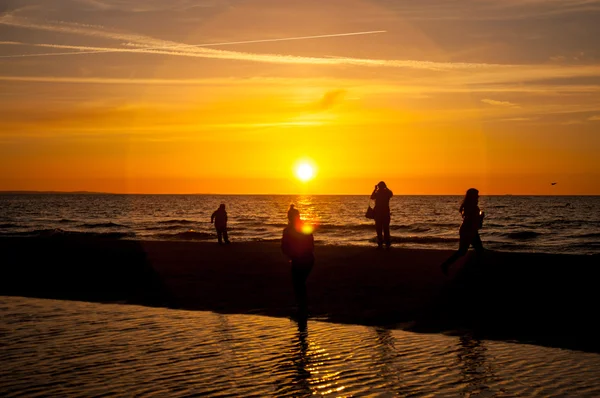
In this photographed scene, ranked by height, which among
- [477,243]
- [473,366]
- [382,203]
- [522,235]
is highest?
[382,203]

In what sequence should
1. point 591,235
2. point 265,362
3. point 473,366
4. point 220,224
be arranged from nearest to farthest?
point 473,366 → point 265,362 → point 220,224 → point 591,235

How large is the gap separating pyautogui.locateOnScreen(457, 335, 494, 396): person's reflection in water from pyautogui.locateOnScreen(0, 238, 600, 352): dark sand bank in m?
0.72

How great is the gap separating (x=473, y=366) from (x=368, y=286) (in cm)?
698

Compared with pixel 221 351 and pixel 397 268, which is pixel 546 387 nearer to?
pixel 221 351

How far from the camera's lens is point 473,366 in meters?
9.00

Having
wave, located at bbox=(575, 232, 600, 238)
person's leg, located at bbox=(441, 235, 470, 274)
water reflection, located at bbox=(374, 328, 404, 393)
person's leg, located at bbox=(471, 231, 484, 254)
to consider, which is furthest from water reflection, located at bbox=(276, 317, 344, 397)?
wave, located at bbox=(575, 232, 600, 238)

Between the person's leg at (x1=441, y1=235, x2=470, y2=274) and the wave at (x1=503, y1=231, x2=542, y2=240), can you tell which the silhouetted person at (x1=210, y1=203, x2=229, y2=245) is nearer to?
the person's leg at (x1=441, y1=235, x2=470, y2=274)

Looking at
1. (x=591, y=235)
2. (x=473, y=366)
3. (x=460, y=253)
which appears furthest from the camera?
(x=591, y=235)

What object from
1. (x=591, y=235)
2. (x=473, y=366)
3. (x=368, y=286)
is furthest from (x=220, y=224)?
(x=591, y=235)

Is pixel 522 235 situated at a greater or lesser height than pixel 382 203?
lesser

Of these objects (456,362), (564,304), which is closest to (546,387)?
(456,362)

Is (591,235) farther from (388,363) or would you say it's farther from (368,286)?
(388,363)

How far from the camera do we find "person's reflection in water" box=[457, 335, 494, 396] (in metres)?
8.03

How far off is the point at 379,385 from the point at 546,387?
1.92 m
